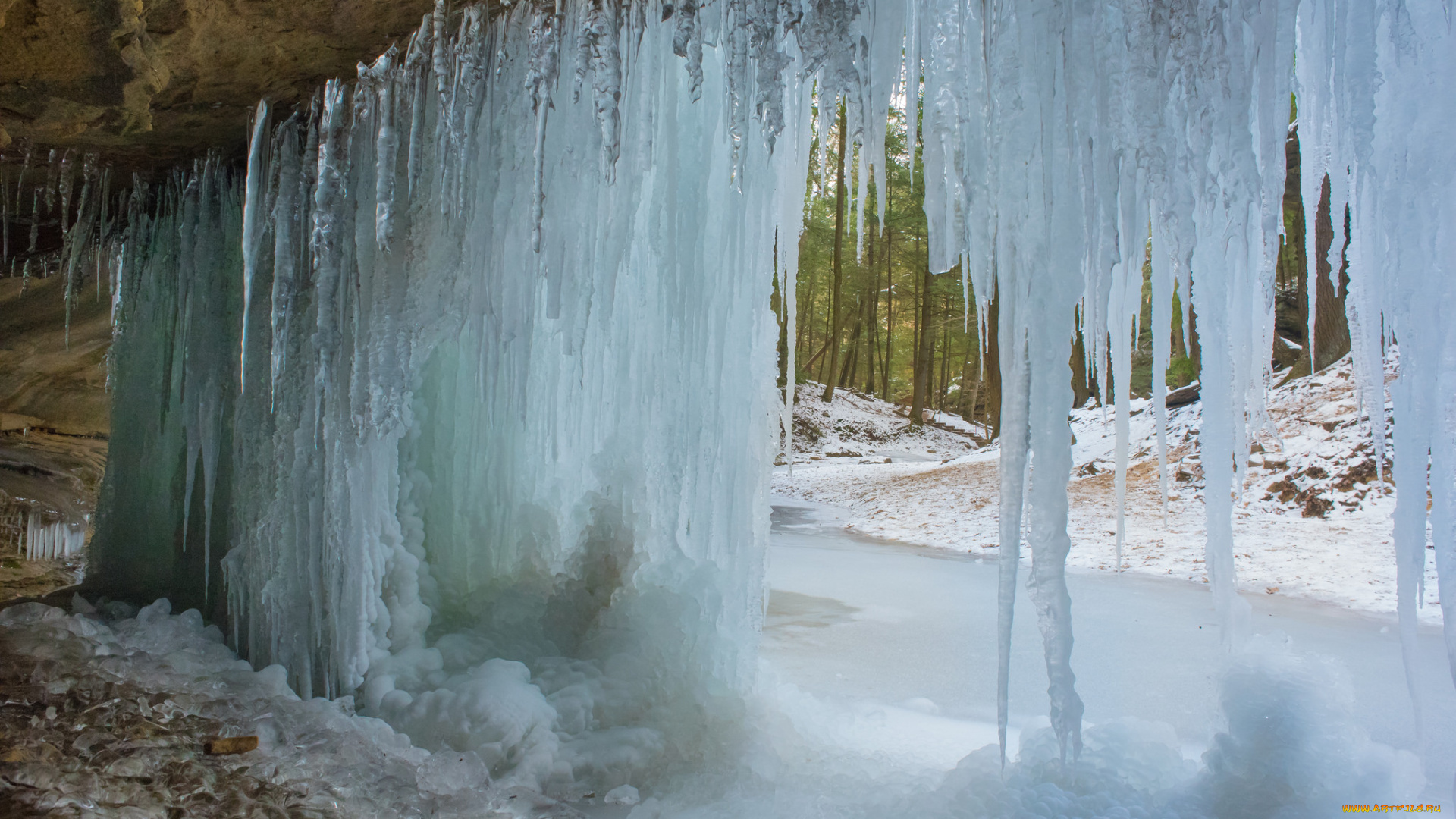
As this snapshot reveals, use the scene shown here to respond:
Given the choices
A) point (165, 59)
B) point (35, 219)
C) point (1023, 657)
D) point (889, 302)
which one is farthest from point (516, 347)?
point (889, 302)

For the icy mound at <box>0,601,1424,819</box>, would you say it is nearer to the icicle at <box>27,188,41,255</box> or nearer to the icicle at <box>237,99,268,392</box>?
the icicle at <box>237,99,268,392</box>

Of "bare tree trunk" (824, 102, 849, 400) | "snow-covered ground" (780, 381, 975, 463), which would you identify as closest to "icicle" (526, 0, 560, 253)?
"bare tree trunk" (824, 102, 849, 400)

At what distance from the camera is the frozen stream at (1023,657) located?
3227mm

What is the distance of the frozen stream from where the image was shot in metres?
3.23

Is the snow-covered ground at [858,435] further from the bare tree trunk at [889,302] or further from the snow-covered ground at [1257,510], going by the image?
the snow-covered ground at [1257,510]

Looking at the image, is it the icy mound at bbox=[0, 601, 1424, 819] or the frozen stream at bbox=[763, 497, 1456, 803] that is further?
the frozen stream at bbox=[763, 497, 1456, 803]

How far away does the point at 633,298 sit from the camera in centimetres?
397

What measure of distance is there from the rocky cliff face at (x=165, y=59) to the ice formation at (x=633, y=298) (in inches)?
7.2

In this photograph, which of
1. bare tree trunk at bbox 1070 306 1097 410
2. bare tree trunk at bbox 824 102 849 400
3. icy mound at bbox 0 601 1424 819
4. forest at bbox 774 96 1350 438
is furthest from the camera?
bare tree trunk at bbox 824 102 849 400

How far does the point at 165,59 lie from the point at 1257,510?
804 cm

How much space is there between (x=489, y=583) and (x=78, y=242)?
10.6 ft

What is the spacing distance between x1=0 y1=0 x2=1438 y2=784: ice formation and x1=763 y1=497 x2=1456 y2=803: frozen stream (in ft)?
2.30

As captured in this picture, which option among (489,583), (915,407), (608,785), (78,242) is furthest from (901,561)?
(915,407)

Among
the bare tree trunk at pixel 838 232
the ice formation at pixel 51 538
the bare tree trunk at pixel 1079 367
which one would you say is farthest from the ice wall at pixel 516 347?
the bare tree trunk at pixel 838 232
